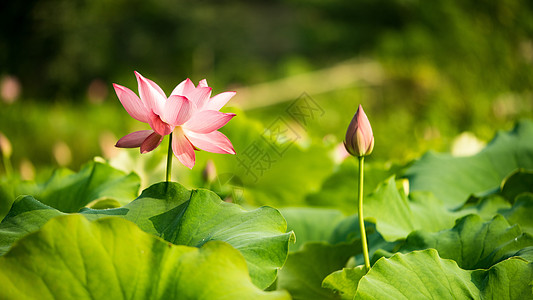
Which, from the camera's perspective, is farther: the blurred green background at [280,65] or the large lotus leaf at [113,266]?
the blurred green background at [280,65]

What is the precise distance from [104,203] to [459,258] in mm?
619

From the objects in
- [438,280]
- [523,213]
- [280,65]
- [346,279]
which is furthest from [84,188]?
[280,65]

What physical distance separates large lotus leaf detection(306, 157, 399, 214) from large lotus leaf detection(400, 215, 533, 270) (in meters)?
0.40

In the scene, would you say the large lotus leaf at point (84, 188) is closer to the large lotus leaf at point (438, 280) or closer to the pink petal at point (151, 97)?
the pink petal at point (151, 97)

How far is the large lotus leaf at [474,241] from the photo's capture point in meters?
0.82

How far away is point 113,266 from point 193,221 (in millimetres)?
158

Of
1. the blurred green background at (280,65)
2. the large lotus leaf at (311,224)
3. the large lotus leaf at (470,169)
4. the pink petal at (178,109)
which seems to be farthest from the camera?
the blurred green background at (280,65)

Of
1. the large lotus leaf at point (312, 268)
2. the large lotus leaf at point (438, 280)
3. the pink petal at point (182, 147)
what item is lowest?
the large lotus leaf at point (312, 268)

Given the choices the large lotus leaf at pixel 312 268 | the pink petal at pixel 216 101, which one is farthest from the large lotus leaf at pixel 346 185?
the pink petal at pixel 216 101

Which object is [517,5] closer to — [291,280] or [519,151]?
[519,151]

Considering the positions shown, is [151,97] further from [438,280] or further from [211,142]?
[438,280]

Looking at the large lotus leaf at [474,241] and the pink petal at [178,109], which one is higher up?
the pink petal at [178,109]

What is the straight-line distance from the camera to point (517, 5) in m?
3.72

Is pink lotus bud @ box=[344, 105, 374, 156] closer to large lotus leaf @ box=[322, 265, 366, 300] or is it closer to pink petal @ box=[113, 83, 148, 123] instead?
large lotus leaf @ box=[322, 265, 366, 300]
